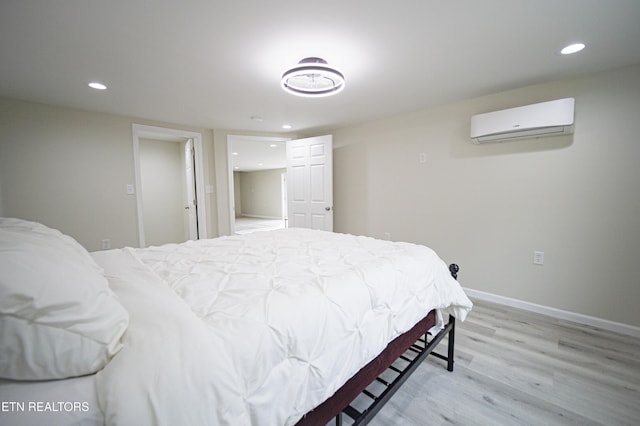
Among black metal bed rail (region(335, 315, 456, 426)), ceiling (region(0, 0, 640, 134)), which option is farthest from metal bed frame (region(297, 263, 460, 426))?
ceiling (region(0, 0, 640, 134))

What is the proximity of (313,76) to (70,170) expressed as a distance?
3124mm

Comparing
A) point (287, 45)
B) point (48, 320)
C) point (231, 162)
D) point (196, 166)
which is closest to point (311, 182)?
point (231, 162)

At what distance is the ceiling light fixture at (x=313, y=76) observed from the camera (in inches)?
69.8

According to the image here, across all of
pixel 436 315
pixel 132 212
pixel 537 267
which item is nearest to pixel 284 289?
pixel 436 315

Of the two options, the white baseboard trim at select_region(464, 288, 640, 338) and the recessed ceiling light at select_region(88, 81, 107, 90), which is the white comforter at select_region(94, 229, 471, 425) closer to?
the white baseboard trim at select_region(464, 288, 640, 338)

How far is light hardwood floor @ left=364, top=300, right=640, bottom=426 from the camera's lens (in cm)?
142

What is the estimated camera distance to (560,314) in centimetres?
246

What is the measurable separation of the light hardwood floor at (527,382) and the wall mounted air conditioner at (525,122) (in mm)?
1813

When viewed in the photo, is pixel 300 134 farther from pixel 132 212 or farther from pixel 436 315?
pixel 436 315

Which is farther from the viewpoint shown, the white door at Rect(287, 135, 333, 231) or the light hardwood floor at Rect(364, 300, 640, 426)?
the white door at Rect(287, 135, 333, 231)

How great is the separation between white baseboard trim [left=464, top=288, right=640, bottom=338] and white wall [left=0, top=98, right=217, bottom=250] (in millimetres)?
4535

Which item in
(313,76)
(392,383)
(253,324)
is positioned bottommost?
(392,383)

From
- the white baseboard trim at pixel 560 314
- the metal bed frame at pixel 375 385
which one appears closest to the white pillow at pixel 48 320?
the metal bed frame at pixel 375 385

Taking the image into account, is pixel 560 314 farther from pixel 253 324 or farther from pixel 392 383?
pixel 253 324
